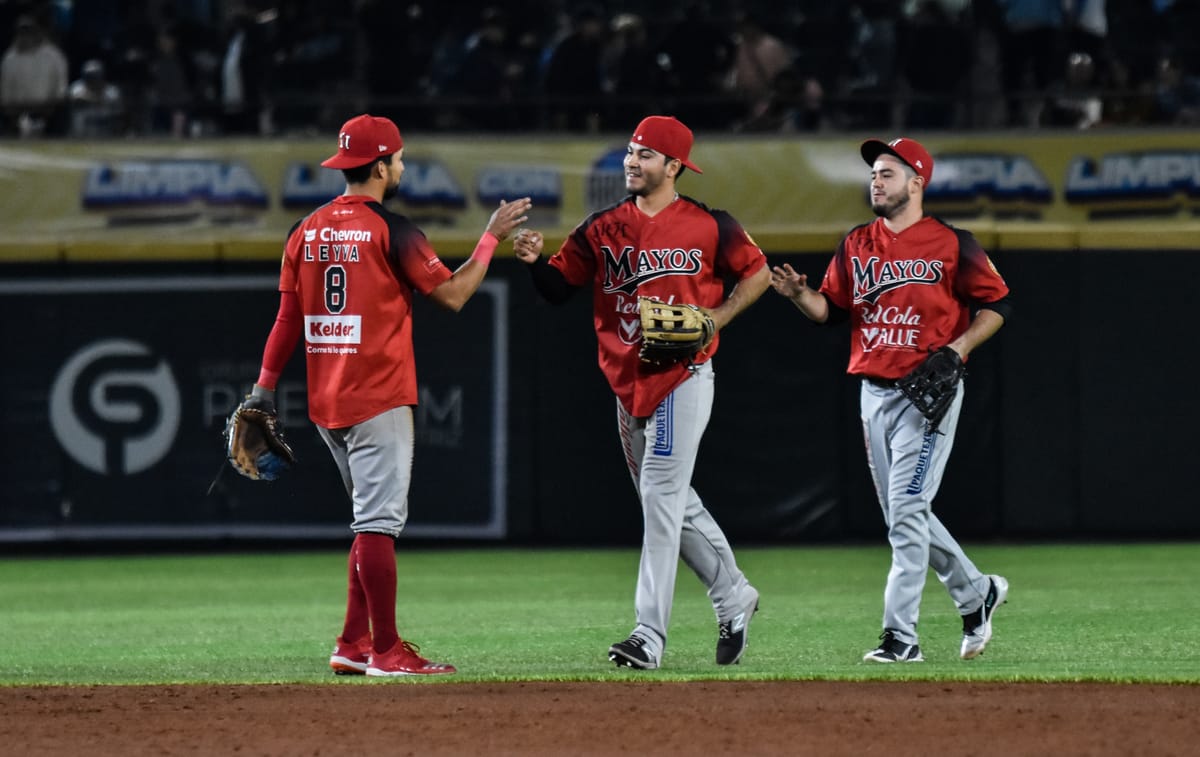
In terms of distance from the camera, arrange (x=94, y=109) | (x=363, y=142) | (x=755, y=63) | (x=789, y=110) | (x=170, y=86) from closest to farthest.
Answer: (x=363, y=142), (x=789, y=110), (x=94, y=109), (x=755, y=63), (x=170, y=86)

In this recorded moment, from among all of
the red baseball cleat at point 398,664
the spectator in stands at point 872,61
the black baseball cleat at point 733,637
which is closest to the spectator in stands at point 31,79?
the spectator in stands at point 872,61

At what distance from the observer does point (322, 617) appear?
9.23 meters

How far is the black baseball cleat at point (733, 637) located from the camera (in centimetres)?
685

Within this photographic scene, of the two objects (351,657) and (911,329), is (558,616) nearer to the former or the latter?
(351,657)

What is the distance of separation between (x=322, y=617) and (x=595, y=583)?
2052 millimetres

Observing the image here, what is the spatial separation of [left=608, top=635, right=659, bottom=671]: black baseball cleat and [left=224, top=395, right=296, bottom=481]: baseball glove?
1.42 metres

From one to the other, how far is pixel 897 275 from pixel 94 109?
916 centimetres

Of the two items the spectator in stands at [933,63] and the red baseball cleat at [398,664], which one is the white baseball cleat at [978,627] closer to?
the red baseball cleat at [398,664]

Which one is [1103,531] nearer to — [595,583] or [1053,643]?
[595,583]

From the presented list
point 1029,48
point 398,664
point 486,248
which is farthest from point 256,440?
point 1029,48

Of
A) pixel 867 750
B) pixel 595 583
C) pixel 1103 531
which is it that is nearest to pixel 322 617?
pixel 595 583

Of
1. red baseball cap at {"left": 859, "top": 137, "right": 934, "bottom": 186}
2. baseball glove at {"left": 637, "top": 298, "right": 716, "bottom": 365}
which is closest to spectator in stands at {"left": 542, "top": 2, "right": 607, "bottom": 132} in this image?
red baseball cap at {"left": 859, "top": 137, "right": 934, "bottom": 186}

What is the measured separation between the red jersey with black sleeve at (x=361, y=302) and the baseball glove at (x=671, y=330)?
2.35 ft

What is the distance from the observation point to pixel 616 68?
15.0 metres
